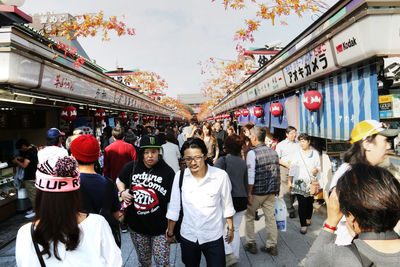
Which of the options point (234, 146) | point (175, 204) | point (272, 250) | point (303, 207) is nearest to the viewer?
point (175, 204)

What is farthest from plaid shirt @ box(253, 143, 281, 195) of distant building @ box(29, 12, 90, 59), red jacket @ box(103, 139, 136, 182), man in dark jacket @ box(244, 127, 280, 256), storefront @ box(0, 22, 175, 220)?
distant building @ box(29, 12, 90, 59)

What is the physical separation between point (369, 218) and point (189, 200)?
1.74 m

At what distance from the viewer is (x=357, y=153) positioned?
224 centimetres

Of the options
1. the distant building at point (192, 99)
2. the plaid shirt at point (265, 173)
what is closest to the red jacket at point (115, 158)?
the plaid shirt at point (265, 173)

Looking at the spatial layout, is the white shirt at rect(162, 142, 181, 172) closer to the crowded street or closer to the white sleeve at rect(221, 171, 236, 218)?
the crowded street

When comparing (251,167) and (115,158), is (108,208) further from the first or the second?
(115,158)

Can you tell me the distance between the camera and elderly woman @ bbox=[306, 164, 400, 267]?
3.85ft

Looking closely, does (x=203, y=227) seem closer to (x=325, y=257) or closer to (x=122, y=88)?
(x=325, y=257)

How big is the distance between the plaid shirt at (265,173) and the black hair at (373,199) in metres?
2.73

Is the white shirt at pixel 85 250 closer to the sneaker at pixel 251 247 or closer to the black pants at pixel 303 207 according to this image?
the sneaker at pixel 251 247

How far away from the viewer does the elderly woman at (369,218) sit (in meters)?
1.17

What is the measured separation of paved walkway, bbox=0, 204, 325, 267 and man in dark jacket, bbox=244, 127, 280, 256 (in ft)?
0.56

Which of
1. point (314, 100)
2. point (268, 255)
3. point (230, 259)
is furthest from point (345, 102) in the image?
point (230, 259)

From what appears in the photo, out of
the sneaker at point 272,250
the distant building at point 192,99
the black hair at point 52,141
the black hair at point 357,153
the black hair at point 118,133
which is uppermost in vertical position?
the distant building at point 192,99
